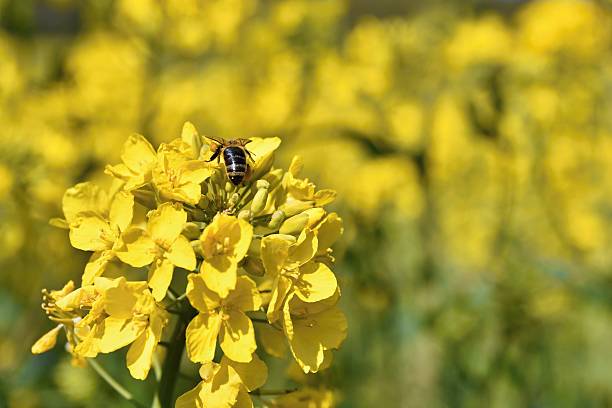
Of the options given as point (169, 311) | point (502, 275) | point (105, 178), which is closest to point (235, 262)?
point (169, 311)

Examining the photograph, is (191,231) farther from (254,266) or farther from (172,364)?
(172,364)

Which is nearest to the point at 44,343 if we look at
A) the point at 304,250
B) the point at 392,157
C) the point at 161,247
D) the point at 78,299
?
the point at 78,299

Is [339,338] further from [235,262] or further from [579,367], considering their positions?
[579,367]

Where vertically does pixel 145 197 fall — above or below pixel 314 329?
above

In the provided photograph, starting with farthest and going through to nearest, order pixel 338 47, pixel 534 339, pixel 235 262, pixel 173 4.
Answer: pixel 338 47 → pixel 173 4 → pixel 534 339 → pixel 235 262

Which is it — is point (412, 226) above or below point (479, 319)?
below

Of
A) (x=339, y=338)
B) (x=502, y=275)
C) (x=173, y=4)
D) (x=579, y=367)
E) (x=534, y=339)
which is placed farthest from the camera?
(x=579, y=367)

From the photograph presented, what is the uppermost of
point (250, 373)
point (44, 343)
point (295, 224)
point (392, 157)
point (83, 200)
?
point (295, 224)

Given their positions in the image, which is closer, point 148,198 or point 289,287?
point 289,287
